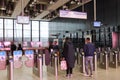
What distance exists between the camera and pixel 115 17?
40.8 feet

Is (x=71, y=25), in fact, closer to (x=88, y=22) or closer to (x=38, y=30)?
(x=88, y=22)

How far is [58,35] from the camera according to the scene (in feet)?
66.1

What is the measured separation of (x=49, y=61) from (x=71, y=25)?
8874 mm

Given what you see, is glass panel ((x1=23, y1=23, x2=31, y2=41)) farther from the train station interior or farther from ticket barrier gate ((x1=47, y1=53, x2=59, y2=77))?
ticket barrier gate ((x1=47, y1=53, x2=59, y2=77))

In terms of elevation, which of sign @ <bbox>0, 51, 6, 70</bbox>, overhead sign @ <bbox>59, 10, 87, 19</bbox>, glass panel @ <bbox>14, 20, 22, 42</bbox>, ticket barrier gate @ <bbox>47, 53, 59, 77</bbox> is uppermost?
overhead sign @ <bbox>59, 10, 87, 19</bbox>

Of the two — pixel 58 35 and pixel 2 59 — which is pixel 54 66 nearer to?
pixel 2 59

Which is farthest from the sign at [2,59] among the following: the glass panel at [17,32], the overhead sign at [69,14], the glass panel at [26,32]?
the glass panel at [26,32]

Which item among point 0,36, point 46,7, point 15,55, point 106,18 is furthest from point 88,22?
point 0,36

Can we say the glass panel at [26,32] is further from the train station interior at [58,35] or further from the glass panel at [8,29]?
the glass panel at [8,29]

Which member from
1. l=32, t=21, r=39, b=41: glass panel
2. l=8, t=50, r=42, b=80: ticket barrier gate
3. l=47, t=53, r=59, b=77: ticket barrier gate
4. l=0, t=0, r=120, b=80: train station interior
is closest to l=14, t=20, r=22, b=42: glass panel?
l=0, t=0, r=120, b=80: train station interior

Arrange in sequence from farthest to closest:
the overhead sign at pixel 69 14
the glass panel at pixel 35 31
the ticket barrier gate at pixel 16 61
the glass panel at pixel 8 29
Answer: the glass panel at pixel 35 31, the glass panel at pixel 8 29, the overhead sign at pixel 69 14, the ticket barrier gate at pixel 16 61

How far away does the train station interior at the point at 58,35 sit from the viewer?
727 centimetres

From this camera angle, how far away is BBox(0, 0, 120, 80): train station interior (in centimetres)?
727

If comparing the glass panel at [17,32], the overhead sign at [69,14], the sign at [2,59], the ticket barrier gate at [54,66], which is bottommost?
the ticket barrier gate at [54,66]
